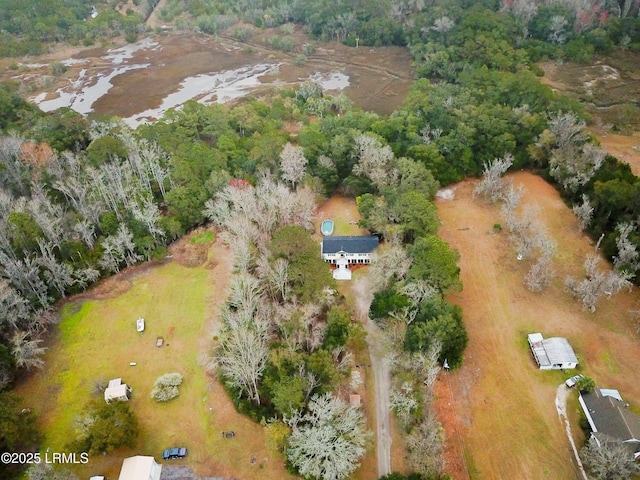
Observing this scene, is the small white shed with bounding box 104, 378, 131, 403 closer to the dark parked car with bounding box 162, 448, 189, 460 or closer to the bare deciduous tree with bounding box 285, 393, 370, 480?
the dark parked car with bounding box 162, 448, 189, 460

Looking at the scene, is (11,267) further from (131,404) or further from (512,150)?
(512,150)

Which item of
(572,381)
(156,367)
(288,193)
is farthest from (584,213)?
(156,367)

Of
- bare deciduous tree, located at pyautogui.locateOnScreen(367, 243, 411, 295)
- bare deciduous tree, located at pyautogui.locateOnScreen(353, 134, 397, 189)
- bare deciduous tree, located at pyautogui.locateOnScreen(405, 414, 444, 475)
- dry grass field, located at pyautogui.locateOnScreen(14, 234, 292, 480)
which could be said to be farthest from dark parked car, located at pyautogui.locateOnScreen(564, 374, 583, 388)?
bare deciduous tree, located at pyautogui.locateOnScreen(353, 134, 397, 189)

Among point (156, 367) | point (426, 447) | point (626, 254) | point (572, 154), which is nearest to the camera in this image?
point (426, 447)

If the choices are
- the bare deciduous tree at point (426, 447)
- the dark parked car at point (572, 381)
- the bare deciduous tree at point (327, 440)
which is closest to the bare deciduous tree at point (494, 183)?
the dark parked car at point (572, 381)

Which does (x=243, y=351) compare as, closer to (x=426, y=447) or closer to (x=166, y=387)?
(x=166, y=387)

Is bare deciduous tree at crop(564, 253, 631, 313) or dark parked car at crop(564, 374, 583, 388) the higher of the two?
bare deciduous tree at crop(564, 253, 631, 313)

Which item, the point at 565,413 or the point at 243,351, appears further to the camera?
the point at 565,413
